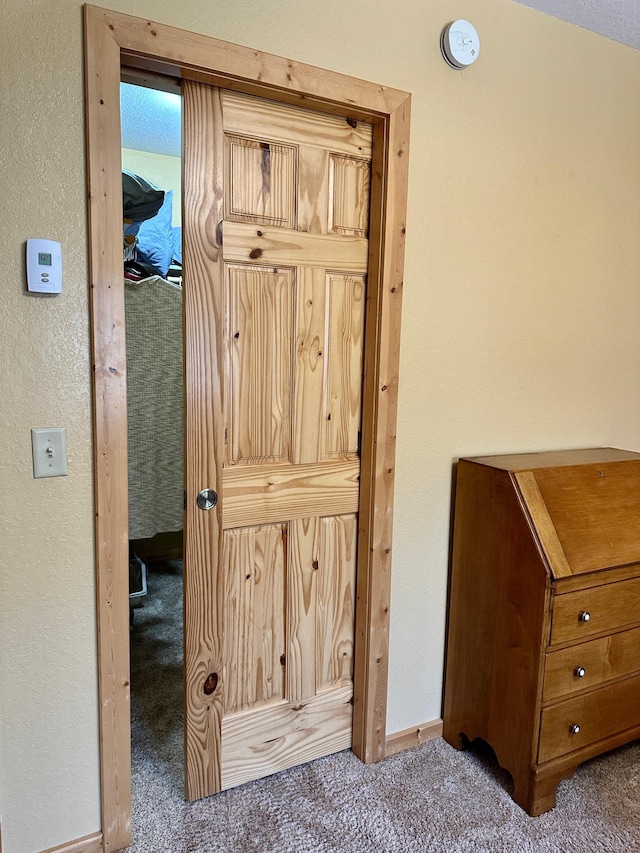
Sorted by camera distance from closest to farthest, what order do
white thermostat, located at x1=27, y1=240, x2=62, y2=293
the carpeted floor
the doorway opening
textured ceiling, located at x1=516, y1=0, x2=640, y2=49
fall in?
white thermostat, located at x1=27, y1=240, x2=62, y2=293
the carpeted floor
textured ceiling, located at x1=516, y1=0, x2=640, y2=49
the doorway opening

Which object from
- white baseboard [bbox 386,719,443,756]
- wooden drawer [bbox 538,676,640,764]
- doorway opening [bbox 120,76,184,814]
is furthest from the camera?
doorway opening [bbox 120,76,184,814]

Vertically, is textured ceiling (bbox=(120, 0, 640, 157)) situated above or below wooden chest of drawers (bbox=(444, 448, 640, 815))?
above

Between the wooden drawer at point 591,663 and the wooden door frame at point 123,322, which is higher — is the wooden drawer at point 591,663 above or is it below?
below

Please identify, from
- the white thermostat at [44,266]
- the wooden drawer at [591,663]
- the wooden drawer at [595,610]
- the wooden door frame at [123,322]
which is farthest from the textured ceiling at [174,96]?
the wooden drawer at [591,663]

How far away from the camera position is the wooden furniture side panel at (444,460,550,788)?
1.66 meters

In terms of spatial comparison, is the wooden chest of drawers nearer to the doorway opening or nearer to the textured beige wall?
the textured beige wall

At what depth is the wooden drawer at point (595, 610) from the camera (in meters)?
1.65

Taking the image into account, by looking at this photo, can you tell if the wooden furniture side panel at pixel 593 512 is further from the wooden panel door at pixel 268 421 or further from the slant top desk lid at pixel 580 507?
the wooden panel door at pixel 268 421

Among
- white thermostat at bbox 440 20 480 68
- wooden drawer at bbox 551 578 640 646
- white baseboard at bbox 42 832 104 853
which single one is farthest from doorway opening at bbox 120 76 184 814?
wooden drawer at bbox 551 578 640 646

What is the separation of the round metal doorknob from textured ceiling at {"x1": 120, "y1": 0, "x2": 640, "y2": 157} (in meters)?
1.58

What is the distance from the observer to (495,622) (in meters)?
1.79

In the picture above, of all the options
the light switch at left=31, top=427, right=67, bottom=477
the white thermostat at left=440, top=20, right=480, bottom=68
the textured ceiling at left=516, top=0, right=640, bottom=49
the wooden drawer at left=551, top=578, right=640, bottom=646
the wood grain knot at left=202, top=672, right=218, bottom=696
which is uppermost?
the textured ceiling at left=516, top=0, right=640, bottom=49

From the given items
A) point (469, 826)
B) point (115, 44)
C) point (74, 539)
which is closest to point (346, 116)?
point (115, 44)

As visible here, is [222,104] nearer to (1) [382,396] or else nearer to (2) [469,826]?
(1) [382,396]
